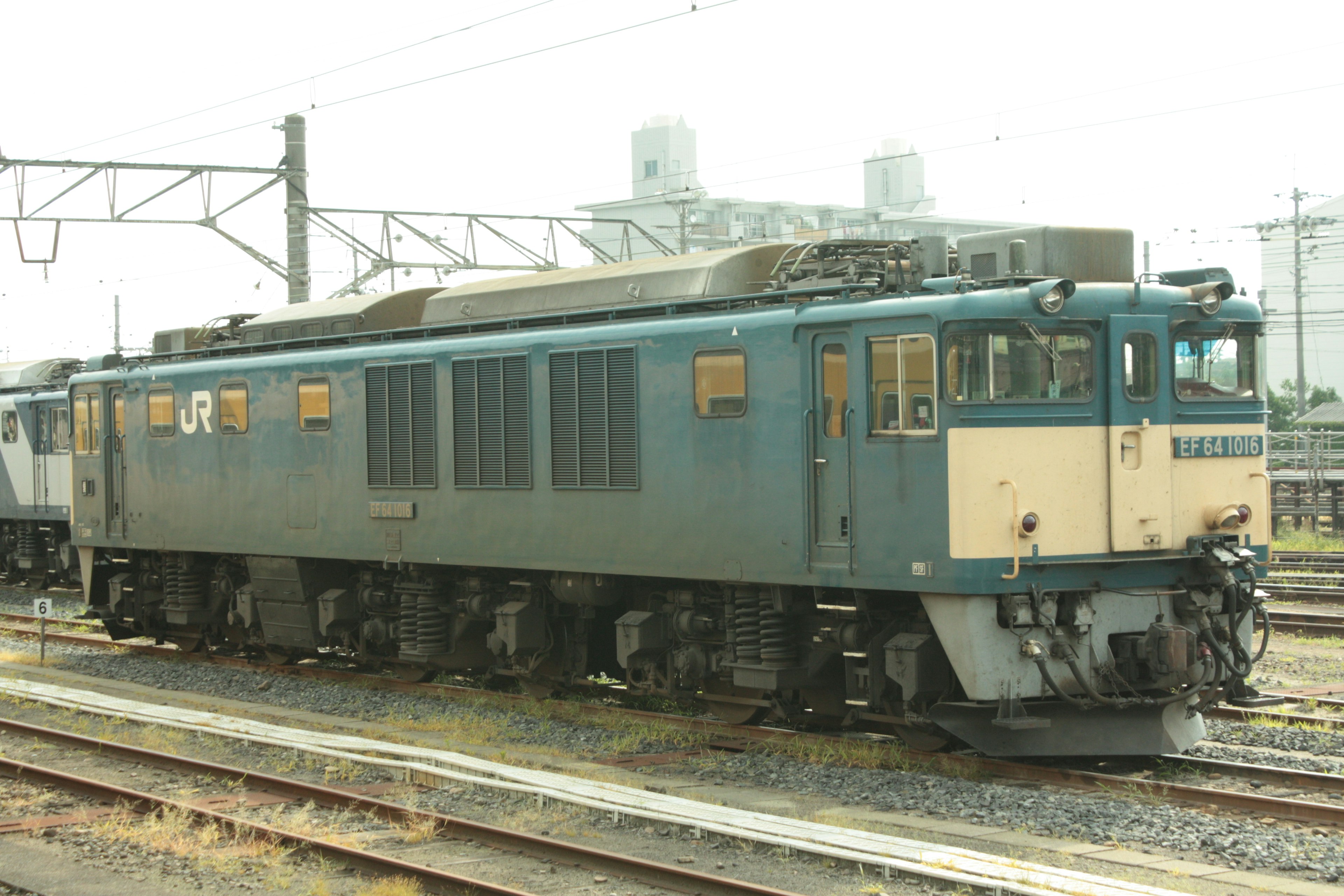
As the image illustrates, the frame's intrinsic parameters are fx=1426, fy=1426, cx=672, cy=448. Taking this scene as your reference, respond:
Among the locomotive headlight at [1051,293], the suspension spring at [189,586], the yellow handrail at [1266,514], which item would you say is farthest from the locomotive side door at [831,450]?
the suspension spring at [189,586]

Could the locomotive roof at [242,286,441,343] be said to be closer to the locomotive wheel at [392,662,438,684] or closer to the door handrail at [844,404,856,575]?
the locomotive wheel at [392,662,438,684]

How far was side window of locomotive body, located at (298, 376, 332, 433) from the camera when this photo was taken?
50.9ft

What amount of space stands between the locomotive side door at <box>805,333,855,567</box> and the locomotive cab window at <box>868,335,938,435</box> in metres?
0.21

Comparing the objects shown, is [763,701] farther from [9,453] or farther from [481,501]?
[9,453]

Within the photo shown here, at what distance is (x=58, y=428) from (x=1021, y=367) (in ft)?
71.7

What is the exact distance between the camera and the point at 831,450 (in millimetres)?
10711

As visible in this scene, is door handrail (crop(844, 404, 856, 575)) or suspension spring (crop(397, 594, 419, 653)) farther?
suspension spring (crop(397, 594, 419, 653))

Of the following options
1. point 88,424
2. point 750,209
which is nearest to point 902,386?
point 88,424

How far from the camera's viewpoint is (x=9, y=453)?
2827 cm

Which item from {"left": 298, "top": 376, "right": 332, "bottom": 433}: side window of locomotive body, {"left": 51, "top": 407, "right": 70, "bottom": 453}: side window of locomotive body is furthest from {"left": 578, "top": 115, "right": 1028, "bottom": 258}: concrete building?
{"left": 298, "top": 376, "right": 332, "bottom": 433}: side window of locomotive body

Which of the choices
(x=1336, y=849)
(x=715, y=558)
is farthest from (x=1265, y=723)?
(x=715, y=558)

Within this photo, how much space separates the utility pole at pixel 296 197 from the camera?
75.5 feet

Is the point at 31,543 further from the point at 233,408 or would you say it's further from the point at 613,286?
the point at 613,286

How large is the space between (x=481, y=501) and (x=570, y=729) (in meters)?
2.49
